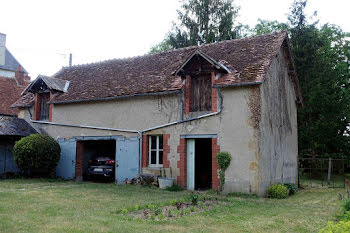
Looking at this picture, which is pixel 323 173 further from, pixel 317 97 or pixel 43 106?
pixel 43 106

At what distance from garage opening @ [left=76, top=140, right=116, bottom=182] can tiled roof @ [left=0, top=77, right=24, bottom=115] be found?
30.4 feet

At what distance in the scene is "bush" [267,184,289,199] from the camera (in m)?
13.1

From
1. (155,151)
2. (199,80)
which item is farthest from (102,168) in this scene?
(199,80)

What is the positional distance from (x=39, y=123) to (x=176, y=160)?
8.84 m

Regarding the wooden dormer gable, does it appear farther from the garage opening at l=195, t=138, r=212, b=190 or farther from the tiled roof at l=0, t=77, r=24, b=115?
the tiled roof at l=0, t=77, r=24, b=115

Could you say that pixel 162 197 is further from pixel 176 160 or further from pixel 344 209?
pixel 344 209

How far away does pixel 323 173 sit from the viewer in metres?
20.7

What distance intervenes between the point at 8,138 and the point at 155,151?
8.35 m

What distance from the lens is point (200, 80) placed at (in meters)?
14.7

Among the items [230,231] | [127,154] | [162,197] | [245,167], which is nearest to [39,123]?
[127,154]

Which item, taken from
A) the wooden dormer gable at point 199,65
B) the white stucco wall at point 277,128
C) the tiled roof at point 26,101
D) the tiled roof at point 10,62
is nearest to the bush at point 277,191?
the white stucco wall at point 277,128

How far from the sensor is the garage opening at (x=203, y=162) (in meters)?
15.9

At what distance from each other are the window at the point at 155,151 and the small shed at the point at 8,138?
712 cm

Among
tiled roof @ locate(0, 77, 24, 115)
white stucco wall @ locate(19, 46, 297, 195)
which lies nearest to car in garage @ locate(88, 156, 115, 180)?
white stucco wall @ locate(19, 46, 297, 195)
